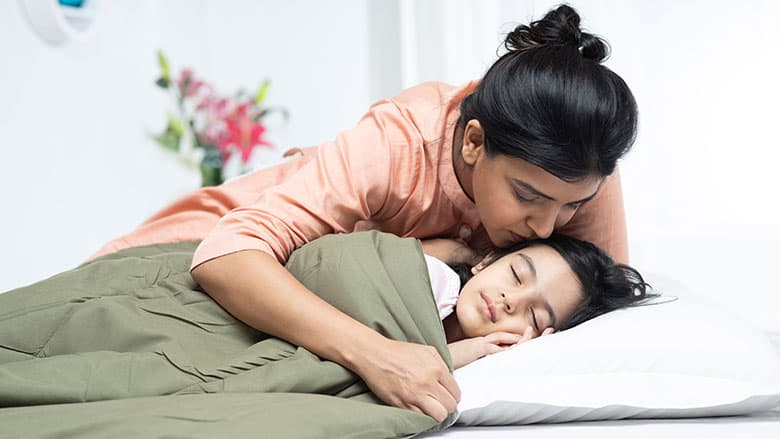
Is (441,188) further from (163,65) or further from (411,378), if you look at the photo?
(163,65)

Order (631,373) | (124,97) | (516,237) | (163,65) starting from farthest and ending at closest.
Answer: (163,65) → (124,97) → (516,237) → (631,373)

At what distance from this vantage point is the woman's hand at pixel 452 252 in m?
1.66

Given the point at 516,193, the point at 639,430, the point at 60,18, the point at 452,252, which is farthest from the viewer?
the point at 60,18

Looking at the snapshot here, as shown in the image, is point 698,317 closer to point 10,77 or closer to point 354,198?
point 354,198

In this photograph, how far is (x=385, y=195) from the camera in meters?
1.58

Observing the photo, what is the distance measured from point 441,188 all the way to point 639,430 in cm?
66

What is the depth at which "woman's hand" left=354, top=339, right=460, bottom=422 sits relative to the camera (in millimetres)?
1098

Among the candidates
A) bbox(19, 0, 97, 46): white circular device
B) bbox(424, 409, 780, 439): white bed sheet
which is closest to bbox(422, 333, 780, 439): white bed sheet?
bbox(424, 409, 780, 439): white bed sheet

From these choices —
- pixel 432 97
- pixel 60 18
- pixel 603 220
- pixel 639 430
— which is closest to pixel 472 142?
pixel 432 97

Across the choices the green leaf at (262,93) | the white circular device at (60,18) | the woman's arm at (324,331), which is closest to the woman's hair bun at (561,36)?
the woman's arm at (324,331)

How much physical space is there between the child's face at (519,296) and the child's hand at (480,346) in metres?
0.04

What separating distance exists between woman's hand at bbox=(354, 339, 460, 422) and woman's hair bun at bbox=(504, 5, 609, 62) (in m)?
0.59

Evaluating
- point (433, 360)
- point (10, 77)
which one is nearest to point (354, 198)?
point (433, 360)

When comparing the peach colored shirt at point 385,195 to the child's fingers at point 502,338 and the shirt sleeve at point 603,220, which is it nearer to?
the shirt sleeve at point 603,220
